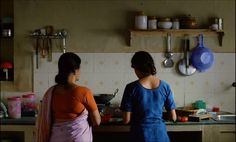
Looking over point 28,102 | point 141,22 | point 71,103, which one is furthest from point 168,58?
point 71,103

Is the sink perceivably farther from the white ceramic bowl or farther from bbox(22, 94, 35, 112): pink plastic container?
bbox(22, 94, 35, 112): pink plastic container

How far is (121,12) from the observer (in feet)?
11.1

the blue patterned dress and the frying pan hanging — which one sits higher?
the frying pan hanging

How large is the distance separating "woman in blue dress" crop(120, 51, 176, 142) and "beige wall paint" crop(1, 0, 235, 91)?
102 cm

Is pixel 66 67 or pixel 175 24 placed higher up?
pixel 175 24

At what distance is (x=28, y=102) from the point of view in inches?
130

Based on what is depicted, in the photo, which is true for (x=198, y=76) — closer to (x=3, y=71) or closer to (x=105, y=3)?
(x=105, y=3)

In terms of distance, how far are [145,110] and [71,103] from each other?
1.57 feet

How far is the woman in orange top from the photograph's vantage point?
88.0 inches

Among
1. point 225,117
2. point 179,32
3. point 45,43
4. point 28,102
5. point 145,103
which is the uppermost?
point 179,32

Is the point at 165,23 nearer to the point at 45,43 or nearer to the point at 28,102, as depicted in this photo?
the point at 45,43

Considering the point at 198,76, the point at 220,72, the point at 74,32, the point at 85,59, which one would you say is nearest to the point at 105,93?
the point at 85,59

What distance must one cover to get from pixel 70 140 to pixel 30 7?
157 centimetres

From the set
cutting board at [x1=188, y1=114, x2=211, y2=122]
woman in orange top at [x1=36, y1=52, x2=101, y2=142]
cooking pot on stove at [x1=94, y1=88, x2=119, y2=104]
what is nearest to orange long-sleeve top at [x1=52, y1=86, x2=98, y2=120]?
woman in orange top at [x1=36, y1=52, x2=101, y2=142]
